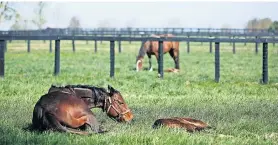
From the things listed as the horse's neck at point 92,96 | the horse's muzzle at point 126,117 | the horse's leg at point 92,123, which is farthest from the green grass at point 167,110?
the horse's neck at point 92,96

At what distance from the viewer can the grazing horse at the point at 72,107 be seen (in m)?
6.49

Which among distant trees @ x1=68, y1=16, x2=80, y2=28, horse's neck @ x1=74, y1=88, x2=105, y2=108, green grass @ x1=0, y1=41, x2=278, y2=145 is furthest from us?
distant trees @ x1=68, y1=16, x2=80, y2=28

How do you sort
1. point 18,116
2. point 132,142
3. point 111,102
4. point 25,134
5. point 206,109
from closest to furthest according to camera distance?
point 132,142 < point 25,134 < point 111,102 < point 18,116 < point 206,109

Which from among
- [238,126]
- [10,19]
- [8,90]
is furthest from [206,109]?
[10,19]

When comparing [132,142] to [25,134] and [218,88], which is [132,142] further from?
[218,88]

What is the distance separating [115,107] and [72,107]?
2.31 feet

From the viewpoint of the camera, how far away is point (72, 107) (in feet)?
21.5

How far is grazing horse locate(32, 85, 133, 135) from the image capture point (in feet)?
21.3

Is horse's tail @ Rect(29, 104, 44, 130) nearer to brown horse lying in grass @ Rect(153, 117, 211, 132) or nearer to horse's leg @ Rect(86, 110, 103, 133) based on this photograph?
horse's leg @ Rect(86, 110, 103, 133)

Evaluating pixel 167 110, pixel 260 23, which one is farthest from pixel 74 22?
pixel 167 110

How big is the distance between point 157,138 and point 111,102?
1.11 metres

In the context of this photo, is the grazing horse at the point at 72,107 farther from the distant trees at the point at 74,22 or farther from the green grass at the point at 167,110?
the distant trees at the point at 74,22

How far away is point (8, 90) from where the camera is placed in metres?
11.7

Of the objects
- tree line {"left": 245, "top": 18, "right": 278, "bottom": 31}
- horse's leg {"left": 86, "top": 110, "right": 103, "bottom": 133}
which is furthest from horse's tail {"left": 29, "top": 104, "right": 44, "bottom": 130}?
tree line {"left": 245, "top": 18, "right": 278, "bottom": 31}
